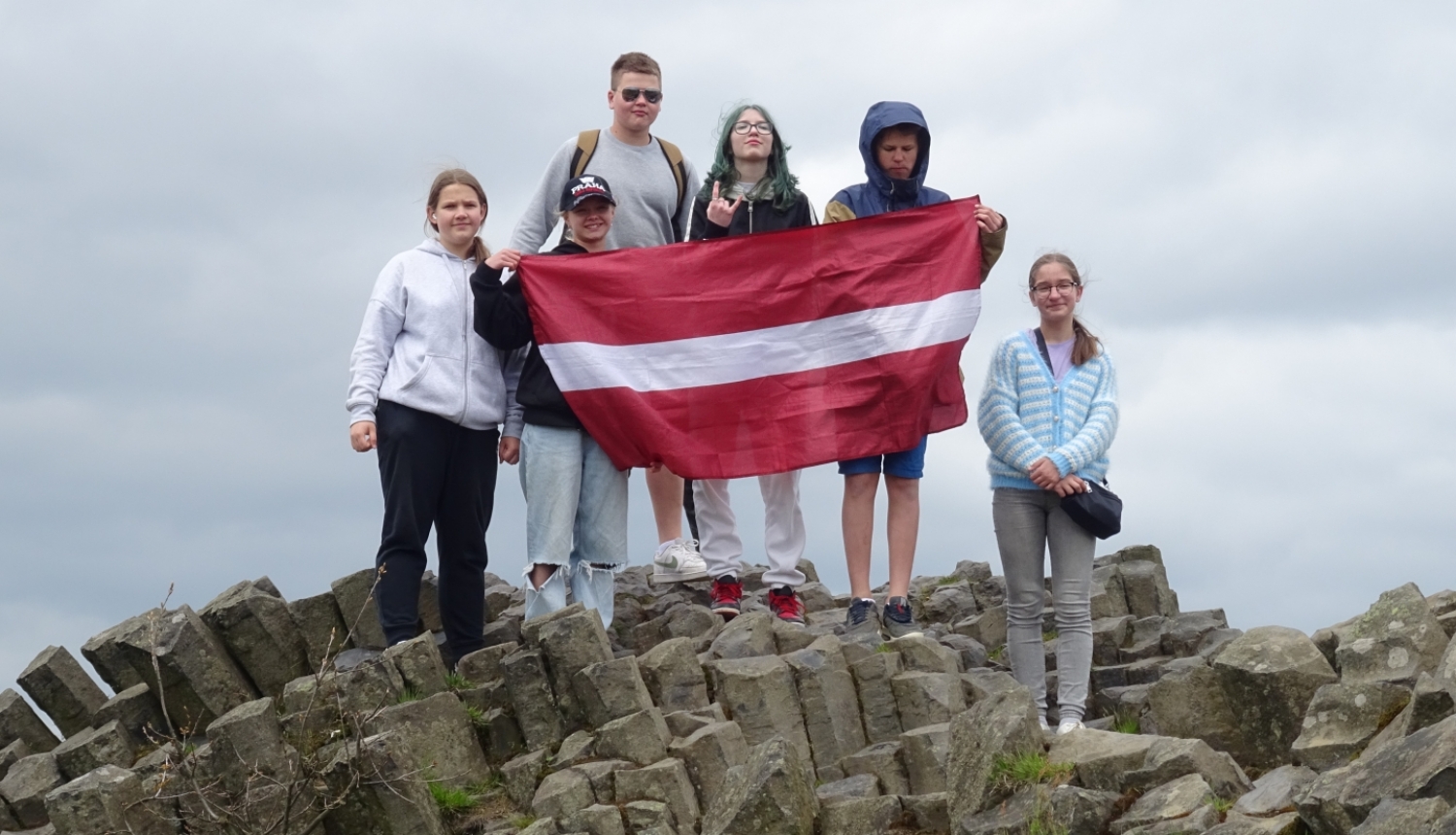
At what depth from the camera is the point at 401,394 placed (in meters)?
11.1

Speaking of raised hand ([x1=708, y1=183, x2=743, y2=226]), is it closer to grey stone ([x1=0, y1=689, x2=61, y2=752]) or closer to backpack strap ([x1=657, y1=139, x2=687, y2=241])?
backpack strap ([x1=657, y1=139, x2=687, y2=241])

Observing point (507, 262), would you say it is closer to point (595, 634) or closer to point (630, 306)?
point (630, 306)

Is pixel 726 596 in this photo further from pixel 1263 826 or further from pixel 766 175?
pixel 1263 826

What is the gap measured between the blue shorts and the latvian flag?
19 cm

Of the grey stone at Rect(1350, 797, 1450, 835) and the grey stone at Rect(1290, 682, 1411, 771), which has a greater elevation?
the grey stone at Rect(1290, 682, 1411, 771)

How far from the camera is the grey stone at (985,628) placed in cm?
1427

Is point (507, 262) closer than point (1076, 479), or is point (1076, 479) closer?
point (1076, 479)

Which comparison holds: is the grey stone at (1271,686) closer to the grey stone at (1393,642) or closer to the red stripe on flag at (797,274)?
the grey stone at (1393,642)

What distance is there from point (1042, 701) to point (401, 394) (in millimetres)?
5142

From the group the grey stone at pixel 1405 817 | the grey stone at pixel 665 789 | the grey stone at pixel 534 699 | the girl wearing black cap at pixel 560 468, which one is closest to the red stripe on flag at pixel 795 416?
the girl wearing black cap at pixel 560 468

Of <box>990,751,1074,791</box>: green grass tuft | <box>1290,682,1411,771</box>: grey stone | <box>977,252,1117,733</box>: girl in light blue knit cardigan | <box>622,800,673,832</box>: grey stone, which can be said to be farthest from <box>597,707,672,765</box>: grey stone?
<box>1290,682,1411,771</box>: grey stone

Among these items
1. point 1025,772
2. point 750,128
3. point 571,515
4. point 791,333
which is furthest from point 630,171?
point 1025,772

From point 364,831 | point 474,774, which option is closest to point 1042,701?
point 474,774

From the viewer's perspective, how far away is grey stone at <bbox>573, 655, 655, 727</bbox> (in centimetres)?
1112
